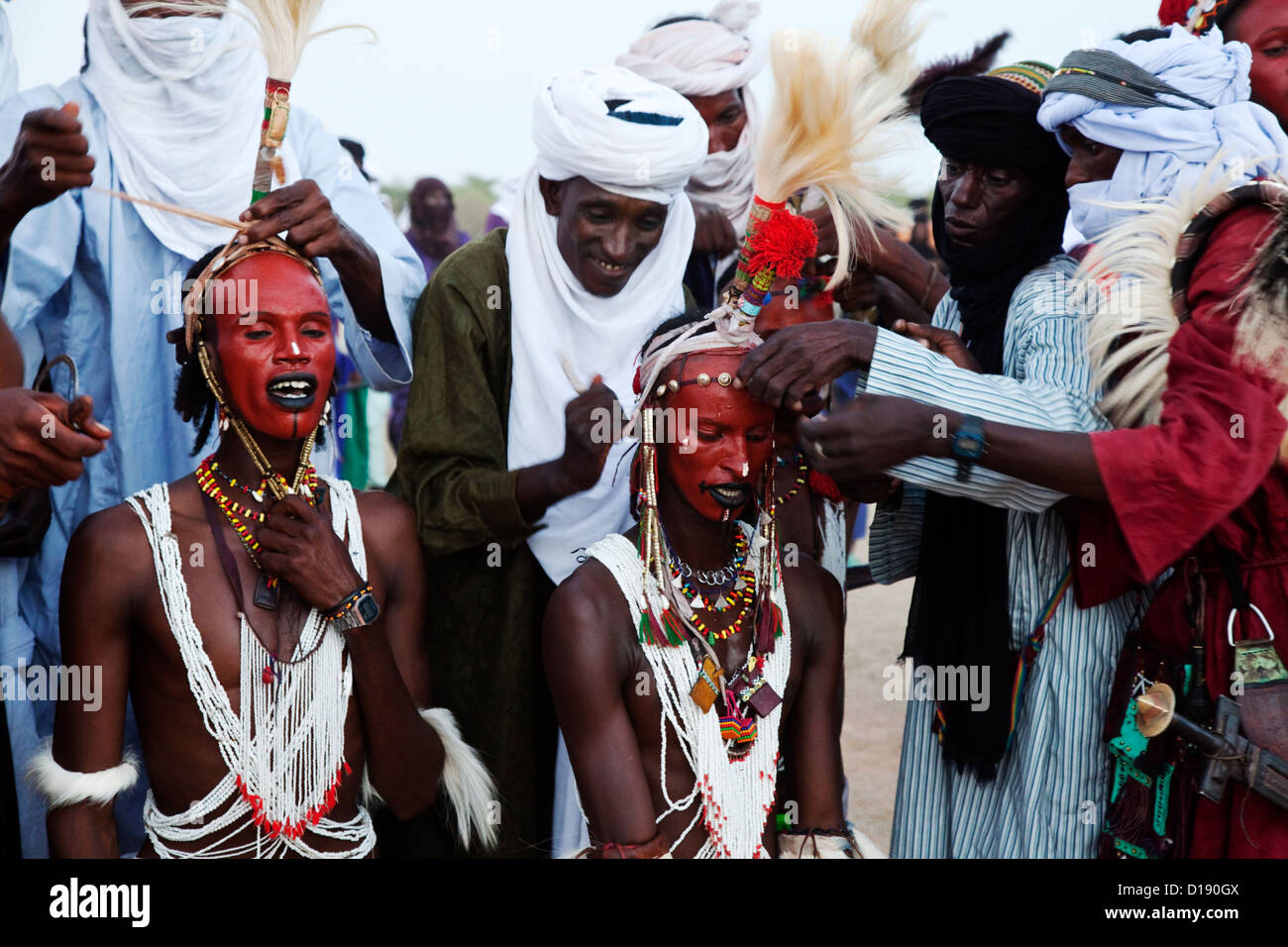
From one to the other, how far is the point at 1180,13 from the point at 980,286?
138 centimetres

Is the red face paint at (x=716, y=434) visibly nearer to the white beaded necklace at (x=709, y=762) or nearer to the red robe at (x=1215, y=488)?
the white beaded necklace at (x=709, y=762)

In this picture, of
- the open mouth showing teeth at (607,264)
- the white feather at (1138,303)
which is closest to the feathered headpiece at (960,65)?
the open mouth showing teeth at (607,264)

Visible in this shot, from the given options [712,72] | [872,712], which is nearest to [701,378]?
[712,72]

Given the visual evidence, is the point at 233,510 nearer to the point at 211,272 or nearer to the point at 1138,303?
the point at 211,272

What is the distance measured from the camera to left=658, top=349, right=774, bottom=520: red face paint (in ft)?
10.2

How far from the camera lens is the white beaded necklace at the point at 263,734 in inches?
117

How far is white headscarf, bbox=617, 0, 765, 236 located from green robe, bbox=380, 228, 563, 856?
1631 millimetres

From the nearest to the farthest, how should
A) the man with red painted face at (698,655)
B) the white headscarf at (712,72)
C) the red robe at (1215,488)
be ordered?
the red robe at (1215,488)
the man with red painted face at (698,655)
the white headscarf at (712,72)

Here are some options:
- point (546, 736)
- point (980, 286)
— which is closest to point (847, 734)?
point (546, 736)

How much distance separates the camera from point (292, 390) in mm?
3066

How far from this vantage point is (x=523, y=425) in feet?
11.9

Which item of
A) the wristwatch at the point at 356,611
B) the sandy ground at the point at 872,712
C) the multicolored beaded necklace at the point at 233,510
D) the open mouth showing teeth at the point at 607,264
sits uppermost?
the open mouth showing teeth at the point at 607,264

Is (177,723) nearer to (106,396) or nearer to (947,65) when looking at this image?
(106,396)

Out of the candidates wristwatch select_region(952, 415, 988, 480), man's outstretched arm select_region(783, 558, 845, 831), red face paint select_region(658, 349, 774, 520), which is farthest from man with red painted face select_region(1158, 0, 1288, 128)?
man's outstretched arm select_region(783, 558, 845, 831)
